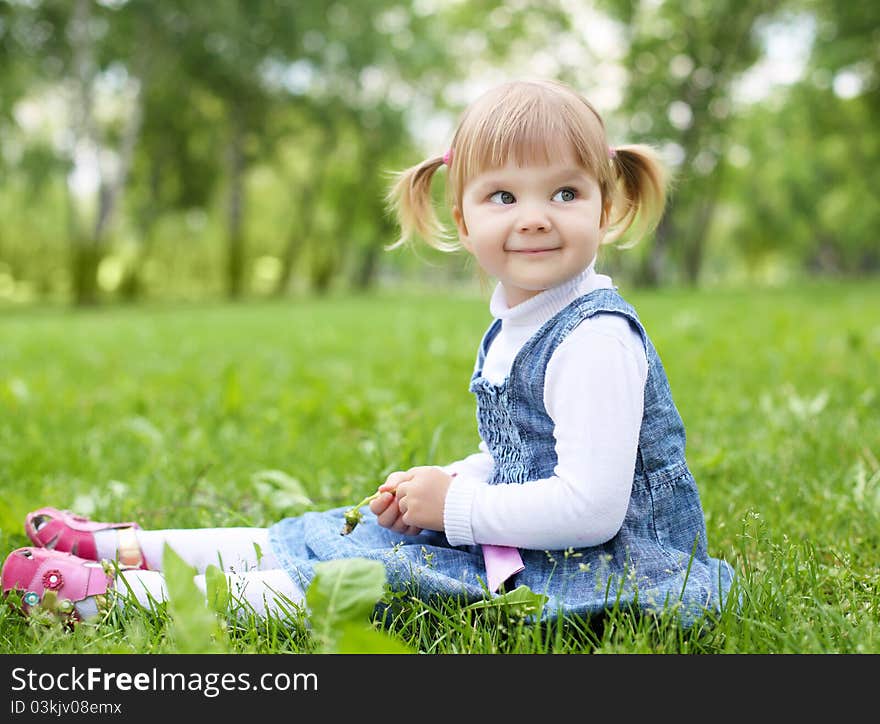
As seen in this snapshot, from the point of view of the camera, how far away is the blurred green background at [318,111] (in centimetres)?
1753

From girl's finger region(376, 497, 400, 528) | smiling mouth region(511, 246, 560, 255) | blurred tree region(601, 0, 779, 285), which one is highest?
blurred tree region(601, 0, 779, 285)

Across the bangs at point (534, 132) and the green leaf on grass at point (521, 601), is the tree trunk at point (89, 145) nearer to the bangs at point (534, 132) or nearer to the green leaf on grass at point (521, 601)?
the bangs at point (534, 132)

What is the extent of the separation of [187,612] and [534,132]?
1044 millimetres

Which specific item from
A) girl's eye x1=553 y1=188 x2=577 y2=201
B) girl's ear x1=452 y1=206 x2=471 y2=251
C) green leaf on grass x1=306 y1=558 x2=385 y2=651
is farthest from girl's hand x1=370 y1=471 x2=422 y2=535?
girl's eye x1=553 y1=188 x2=577 y2=201

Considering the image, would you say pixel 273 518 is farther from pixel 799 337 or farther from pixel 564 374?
pixel 799 337

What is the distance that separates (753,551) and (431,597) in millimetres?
875

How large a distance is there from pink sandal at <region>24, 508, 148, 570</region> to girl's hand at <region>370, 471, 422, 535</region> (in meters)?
0.63

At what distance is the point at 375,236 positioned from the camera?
33.4 metres

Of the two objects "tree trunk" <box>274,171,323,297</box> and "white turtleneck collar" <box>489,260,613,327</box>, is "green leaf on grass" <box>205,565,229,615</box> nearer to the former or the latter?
"white turtleneck collar" <box>489,260,613,327</box>

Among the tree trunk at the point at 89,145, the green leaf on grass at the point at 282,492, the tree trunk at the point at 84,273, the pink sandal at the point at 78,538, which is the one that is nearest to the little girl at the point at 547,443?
the pink sandal at the point at 78,538

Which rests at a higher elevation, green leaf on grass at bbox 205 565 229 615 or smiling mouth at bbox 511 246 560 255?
smiling mouth at bbox 511 246 560 255

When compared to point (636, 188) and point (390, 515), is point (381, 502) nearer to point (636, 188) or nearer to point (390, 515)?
point (390, 515)

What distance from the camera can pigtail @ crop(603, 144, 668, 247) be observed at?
1.84 m
